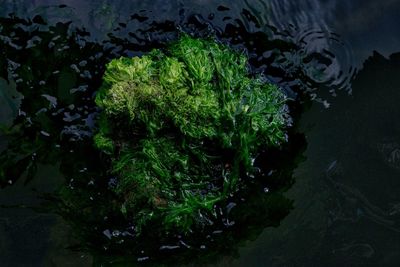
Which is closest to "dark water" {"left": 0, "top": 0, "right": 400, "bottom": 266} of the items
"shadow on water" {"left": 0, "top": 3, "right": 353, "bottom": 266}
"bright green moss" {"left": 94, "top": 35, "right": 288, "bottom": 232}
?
"shadow on water" {"left": 0, "top": 3, "right": 353, "bottom": 266}

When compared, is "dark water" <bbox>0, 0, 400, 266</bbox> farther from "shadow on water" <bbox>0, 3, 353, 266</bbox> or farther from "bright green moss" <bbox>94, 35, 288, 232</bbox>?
"bright green moss" <bbox>94, 35, 288, 232</bbox>

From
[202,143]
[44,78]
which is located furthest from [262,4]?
[44,78]

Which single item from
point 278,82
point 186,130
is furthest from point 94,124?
point 278,82

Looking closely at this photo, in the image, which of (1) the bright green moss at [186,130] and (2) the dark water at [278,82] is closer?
(1) the bright green moss at [186,130]

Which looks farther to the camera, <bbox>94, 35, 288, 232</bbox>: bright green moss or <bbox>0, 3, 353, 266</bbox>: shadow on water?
<bbox>0, 3, 353, 266</bbox>: shadow on water

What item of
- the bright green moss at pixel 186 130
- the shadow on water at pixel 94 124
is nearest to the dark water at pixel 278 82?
the shadow on water at pixel 94 124

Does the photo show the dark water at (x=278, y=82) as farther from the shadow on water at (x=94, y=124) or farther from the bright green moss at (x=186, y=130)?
the bright green moss at (x=186, y=130)

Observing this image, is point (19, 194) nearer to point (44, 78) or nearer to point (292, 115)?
point (44, 78)
